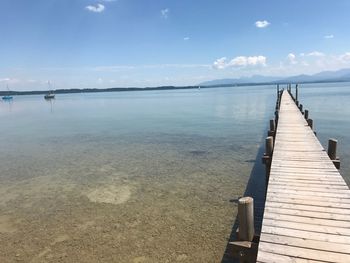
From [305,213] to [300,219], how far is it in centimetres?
31

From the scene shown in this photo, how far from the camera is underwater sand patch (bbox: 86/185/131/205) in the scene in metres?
11.7

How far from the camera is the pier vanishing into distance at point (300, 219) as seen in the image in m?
4.78

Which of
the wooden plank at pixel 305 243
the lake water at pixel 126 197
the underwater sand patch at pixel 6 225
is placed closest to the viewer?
the wooden plank at pixel 305 243

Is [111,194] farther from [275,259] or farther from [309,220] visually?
[275,259]

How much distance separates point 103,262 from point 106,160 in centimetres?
1067

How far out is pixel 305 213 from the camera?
237 inches

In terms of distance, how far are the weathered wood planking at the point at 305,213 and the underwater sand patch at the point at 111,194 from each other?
6074 millimetres

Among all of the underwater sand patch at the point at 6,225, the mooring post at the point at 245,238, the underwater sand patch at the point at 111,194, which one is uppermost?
the mooring post at the point at 245,238

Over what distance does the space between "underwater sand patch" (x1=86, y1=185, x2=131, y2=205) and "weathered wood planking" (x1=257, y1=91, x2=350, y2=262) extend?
239 inches

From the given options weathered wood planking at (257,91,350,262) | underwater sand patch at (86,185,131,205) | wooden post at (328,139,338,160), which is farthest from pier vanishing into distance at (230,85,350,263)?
underwater sand patch at (86,185,131,205)

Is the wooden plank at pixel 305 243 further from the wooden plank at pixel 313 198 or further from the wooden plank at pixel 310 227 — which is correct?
the wooden plank at pixel 313 198

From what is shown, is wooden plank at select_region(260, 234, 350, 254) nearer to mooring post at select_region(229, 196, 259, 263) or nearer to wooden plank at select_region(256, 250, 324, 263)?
mooring post at select_region(229, 196, 259, 263)

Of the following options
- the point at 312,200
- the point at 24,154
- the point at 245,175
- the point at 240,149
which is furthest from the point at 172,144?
the point at 312,200

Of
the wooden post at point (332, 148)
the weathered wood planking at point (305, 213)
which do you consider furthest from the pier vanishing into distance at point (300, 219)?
the wooden post at point (332, 148)
